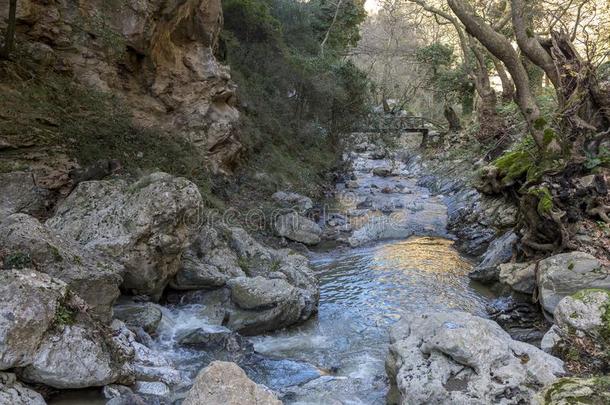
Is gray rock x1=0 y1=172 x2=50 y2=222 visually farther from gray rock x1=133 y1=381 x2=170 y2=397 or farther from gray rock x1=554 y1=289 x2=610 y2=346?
gray rock x1=554 y1=289 x2=610 y2=346

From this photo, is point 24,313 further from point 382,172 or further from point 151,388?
point 382,172

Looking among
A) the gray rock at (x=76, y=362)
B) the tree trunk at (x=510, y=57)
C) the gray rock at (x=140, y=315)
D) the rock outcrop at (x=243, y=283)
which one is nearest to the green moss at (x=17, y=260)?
the gray rock at (x=76, y=362)

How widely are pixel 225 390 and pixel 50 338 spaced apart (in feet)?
5.44

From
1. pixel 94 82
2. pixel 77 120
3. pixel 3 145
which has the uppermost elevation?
pixel 94 82

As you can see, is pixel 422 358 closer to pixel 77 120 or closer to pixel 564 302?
pixel 564 302

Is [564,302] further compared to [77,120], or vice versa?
[77,120]

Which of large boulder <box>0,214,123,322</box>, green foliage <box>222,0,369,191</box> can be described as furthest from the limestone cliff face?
large boulder <box>0,214,123,322</box>

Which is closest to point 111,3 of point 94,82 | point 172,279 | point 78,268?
point 94,82

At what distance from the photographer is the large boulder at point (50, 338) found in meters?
3.92

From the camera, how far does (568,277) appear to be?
6652mm

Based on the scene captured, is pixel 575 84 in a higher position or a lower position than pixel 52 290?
higher

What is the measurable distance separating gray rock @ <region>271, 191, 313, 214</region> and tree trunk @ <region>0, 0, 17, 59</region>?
7.27m

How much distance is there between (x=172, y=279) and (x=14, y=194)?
8.51ft

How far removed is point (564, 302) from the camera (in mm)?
5543
